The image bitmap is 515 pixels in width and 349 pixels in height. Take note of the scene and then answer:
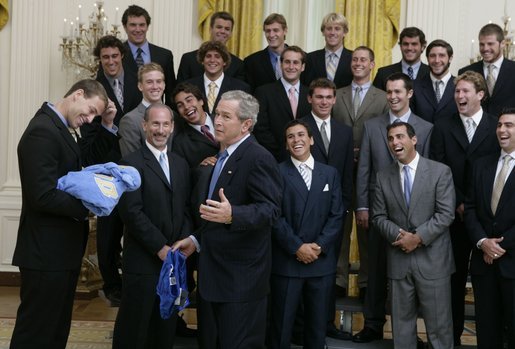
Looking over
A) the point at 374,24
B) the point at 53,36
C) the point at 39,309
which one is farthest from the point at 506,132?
the point at 53,36

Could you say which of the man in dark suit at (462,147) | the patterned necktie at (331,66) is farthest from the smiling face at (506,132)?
the patterned necktie at (331,66)

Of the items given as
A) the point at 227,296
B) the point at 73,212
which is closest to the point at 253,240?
the point at 227,296

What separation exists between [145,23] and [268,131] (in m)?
1.50

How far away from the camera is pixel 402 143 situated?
17.4 feet

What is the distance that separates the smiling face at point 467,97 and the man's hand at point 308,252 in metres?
→ 1.48

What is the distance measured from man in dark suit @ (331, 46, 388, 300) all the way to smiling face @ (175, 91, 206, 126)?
1.26 metres

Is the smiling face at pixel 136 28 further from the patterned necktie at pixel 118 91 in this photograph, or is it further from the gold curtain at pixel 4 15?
the gold curtain at pixel 4 15

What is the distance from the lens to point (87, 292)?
7637 millimetres

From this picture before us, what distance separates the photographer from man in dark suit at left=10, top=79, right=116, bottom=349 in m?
4.04

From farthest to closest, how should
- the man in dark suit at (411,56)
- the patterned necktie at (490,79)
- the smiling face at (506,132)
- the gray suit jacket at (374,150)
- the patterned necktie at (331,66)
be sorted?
the patterned necktie at (331,66)
the man in dark suit at (411,56)
the patterned necktie at (490,79)
the gray suit jacket at (374,150)
the smiling face at (506,132)

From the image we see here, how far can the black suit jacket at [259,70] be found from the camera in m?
6.55

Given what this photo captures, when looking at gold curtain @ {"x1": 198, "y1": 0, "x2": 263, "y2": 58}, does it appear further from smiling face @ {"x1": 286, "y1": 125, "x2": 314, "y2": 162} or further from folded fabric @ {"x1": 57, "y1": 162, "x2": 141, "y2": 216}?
folded fabric @ {"x1": 57, "y1": 162, "x2": 141, "y2": 216}

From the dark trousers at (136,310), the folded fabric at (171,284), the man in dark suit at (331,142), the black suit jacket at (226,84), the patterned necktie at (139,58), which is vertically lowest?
the dark trousers at (136,310)

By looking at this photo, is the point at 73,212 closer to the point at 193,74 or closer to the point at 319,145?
the point at 319,145
